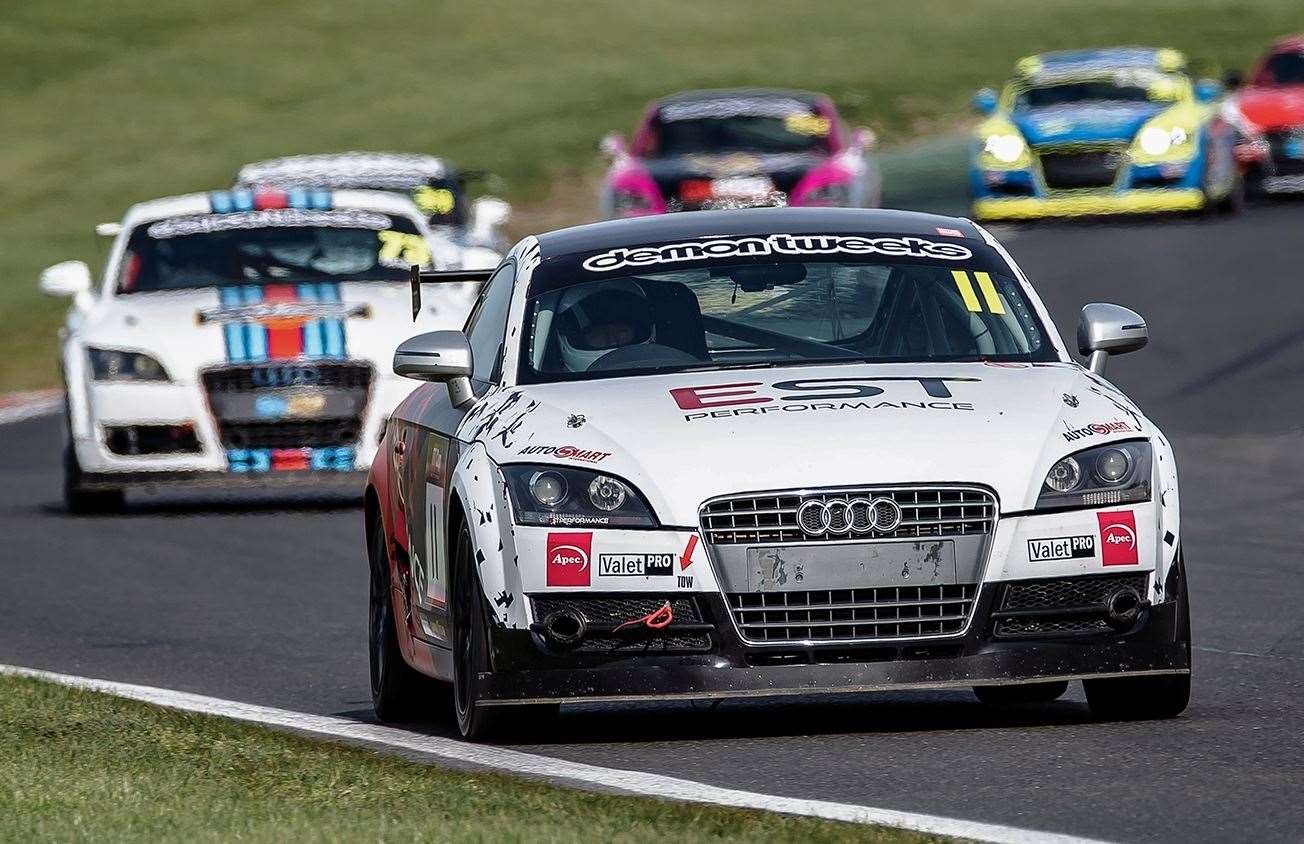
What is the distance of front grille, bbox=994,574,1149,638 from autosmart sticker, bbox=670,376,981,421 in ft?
1.66

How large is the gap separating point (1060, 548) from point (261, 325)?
8545 millimetres

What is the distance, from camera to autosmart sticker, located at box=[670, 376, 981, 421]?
788 cm

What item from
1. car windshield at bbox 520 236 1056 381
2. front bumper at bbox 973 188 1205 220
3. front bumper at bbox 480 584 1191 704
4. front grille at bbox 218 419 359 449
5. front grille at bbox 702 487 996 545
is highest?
car windshield at bbox 520 236 1056 381

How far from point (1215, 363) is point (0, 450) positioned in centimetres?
757

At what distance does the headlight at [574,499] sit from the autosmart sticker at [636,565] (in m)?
0.08

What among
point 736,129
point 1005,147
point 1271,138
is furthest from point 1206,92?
point 736,129

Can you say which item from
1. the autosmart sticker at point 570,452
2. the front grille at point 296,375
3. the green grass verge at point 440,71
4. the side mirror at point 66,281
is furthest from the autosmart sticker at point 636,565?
the green grass verge at point 440,71

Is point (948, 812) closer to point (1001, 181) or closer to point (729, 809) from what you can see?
point (729, 809)

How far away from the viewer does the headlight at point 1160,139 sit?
26.2 meters

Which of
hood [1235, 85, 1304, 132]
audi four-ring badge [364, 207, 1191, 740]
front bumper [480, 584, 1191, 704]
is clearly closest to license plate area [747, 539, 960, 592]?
audi four-ring badge [364, 207, 1191, 740]

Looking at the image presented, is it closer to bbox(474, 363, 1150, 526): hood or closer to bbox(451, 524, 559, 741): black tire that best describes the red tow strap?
bbox(474, 363, 1150, 526): hood

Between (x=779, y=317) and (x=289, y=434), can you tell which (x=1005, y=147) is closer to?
(x=289, y=434)

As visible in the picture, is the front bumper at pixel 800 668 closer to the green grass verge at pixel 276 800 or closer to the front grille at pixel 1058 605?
the front grille at pixel 1058 605

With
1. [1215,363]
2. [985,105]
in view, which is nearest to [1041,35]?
[985,105]
